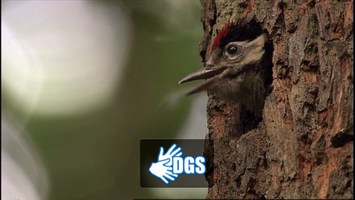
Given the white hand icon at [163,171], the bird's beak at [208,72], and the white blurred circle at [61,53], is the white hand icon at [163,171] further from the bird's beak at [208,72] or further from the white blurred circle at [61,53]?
the white blurred circle at [61,53]

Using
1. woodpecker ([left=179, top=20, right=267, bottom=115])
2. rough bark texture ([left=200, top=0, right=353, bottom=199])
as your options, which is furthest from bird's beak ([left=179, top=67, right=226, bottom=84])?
rough bark texture ([left=200, top=0, right=353, bottom=199])

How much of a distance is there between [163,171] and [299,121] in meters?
0.43

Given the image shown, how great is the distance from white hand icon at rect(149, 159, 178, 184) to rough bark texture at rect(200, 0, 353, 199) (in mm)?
152

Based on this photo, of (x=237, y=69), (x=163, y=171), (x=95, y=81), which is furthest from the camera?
(x=95, y=81)

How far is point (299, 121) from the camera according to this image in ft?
3.67

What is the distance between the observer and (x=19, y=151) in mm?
1910

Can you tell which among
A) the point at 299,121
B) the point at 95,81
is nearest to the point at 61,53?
the point at 95,81

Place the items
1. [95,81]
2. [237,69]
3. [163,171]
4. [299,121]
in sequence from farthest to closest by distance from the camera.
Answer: [95,81]
[163,171]
[237,69]
[299,121]

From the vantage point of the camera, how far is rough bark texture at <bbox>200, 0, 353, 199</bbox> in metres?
1.07

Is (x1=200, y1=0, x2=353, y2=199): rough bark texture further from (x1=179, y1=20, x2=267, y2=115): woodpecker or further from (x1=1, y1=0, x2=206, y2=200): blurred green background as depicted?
(x1=1, y1=0, x2=206, y2=200): blurred green background

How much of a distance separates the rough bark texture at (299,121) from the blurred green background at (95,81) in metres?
0.34

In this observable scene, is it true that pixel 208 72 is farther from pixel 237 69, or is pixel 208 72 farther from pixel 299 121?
pixel 299 121

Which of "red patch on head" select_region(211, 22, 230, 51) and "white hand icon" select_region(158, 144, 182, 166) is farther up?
"red patch on head" select_region(211, 22, 230, 51)

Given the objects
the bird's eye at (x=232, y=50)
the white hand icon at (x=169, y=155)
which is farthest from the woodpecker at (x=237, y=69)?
the white hand icon at (x=169, y=155)
